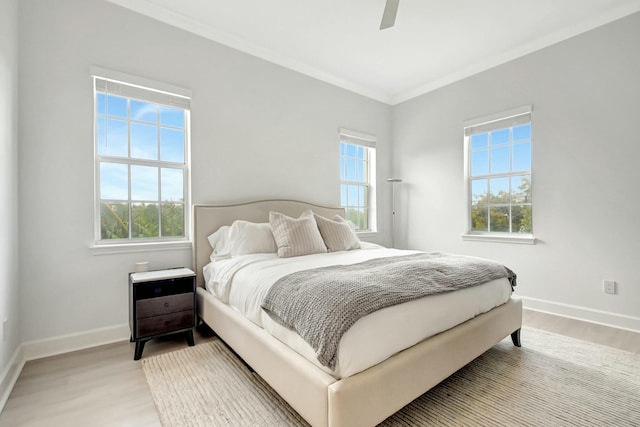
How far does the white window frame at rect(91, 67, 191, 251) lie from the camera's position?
2482 millimetres

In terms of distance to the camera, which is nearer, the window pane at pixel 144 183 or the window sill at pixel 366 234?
the window pane at pixel 144 183

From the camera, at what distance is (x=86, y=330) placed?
7.86ft

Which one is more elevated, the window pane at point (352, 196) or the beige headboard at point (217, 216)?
the window pane at point (352, 196)

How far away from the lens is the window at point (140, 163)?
256 cm

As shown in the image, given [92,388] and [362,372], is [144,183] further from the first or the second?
[362,372]

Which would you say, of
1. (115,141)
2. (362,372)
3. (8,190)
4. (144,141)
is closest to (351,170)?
(144,141)

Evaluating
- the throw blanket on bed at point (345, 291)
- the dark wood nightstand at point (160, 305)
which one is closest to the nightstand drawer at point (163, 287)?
the dark wood nightstand at point (160, 305)

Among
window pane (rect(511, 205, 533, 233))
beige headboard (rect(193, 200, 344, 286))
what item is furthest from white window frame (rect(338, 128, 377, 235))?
window pane (rect(511, 205, 533, 233))

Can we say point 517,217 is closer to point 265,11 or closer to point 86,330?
point 265,11

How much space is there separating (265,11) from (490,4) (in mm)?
2022

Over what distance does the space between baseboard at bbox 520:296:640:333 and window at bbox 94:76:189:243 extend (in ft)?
12.5

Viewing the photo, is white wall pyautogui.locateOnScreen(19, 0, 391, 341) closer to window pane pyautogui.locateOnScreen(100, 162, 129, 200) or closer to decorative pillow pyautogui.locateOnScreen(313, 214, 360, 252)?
window pane pyautogui.locateOnScreen(100, 162, 129, 200)

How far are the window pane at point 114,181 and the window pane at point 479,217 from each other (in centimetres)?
396

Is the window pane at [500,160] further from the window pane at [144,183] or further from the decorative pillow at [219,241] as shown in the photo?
the window pane at [144,183]
